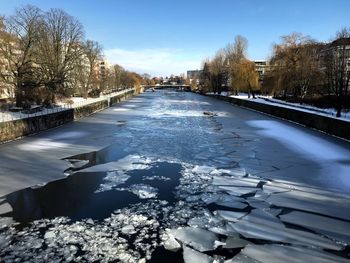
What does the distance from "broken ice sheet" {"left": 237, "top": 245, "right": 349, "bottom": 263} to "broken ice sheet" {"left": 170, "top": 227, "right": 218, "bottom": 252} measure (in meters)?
0.64

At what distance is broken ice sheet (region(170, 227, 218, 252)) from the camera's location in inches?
276

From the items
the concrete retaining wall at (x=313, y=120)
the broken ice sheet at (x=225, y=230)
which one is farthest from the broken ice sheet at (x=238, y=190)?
the concrete retaining wall at (x=313, y=120)

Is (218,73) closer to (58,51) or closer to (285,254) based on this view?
(58,51)

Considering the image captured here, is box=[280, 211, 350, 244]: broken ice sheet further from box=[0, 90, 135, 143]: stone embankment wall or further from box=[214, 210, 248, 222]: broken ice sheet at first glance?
box=[0, 90, 135, 143]: stone embankment wall

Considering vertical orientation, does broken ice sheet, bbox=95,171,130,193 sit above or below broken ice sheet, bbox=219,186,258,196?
below

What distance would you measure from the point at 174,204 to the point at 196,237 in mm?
2033

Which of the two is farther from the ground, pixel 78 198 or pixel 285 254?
pixel 285 254

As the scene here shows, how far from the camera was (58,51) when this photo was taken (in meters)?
42.2

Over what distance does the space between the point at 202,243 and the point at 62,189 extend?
499 cm

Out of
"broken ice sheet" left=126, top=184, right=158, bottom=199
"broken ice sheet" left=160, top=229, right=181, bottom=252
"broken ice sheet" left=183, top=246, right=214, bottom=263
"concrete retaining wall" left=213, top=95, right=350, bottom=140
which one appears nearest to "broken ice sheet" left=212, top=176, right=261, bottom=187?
"broken ice sheet" left=126, top=184, right=158, bottom=199

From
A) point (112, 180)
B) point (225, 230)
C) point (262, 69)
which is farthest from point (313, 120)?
point (262, 69)

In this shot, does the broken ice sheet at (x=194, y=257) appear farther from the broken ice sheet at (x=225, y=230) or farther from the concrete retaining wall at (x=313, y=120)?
the concrete retaining wall at (x=313, y=120)

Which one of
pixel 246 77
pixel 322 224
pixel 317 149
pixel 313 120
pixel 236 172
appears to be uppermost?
pixel 246 77

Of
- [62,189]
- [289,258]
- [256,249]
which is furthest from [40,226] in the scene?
[289,258]
